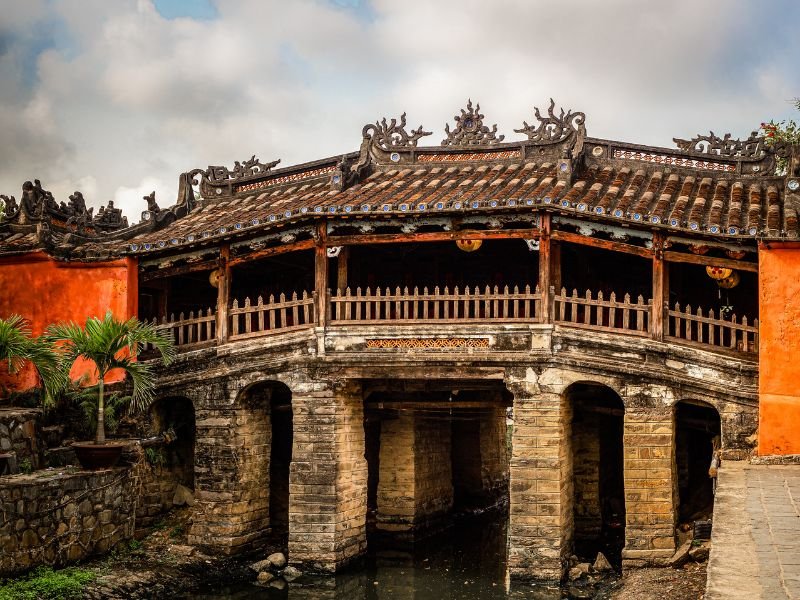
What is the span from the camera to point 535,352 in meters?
14.4

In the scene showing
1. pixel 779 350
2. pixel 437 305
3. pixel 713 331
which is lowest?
pixel 779 350

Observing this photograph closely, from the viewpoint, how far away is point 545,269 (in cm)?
1459

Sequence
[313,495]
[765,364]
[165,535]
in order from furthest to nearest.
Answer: [165,535], [313,495], [765,364]

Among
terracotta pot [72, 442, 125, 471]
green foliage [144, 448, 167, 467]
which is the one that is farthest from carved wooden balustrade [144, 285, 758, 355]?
terracotta pot [72, 442, 125, 471]

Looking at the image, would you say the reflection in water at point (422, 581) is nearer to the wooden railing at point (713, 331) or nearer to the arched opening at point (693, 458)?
the arched opening at point (693, 458)

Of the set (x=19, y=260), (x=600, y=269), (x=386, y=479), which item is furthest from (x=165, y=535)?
(x=600, y=269)

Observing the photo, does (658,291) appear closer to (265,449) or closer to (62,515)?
(265,449)

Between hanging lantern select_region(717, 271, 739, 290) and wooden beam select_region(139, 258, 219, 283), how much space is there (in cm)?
869

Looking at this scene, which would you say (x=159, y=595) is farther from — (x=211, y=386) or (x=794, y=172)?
(x=794, y=172)

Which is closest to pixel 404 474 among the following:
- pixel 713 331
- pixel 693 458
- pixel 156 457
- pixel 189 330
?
pixel 156 457

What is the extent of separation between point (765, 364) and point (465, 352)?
4453 mm

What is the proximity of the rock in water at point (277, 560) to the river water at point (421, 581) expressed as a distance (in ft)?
2.03

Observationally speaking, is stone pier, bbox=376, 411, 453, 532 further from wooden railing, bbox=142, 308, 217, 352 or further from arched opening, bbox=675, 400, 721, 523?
arched opening, bbox=675, 400, 721, 523

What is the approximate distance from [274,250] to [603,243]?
562 centimetres
